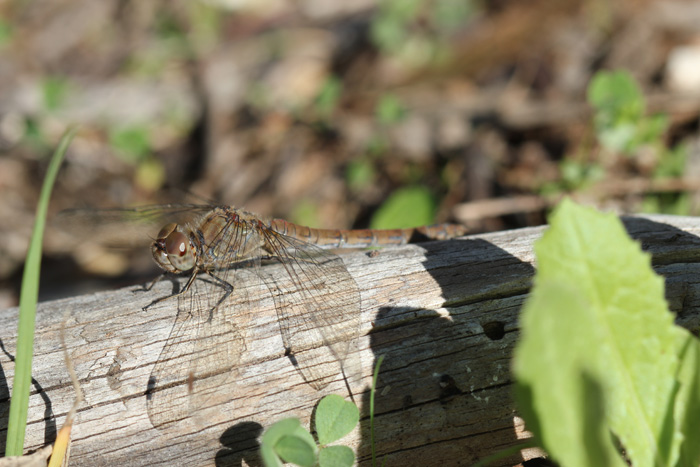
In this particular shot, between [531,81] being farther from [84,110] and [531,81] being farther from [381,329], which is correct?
[84,110]

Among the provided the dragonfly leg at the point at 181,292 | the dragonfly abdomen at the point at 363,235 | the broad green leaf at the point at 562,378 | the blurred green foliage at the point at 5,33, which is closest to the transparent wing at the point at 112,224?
the dragonfly abdomen at the point at 363,235

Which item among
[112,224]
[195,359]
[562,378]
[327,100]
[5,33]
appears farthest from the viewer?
[5,33]

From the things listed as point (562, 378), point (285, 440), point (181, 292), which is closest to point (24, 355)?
point (181, 292)

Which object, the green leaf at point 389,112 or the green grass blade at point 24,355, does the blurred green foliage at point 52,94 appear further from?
the green grass blade at point 24,355

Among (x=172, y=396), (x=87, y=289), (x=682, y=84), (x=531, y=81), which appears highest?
(x=531, y=81)

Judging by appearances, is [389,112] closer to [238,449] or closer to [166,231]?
[166,231]

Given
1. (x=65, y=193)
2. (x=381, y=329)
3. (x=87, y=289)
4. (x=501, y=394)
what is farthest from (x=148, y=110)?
(x=501, y=394)
